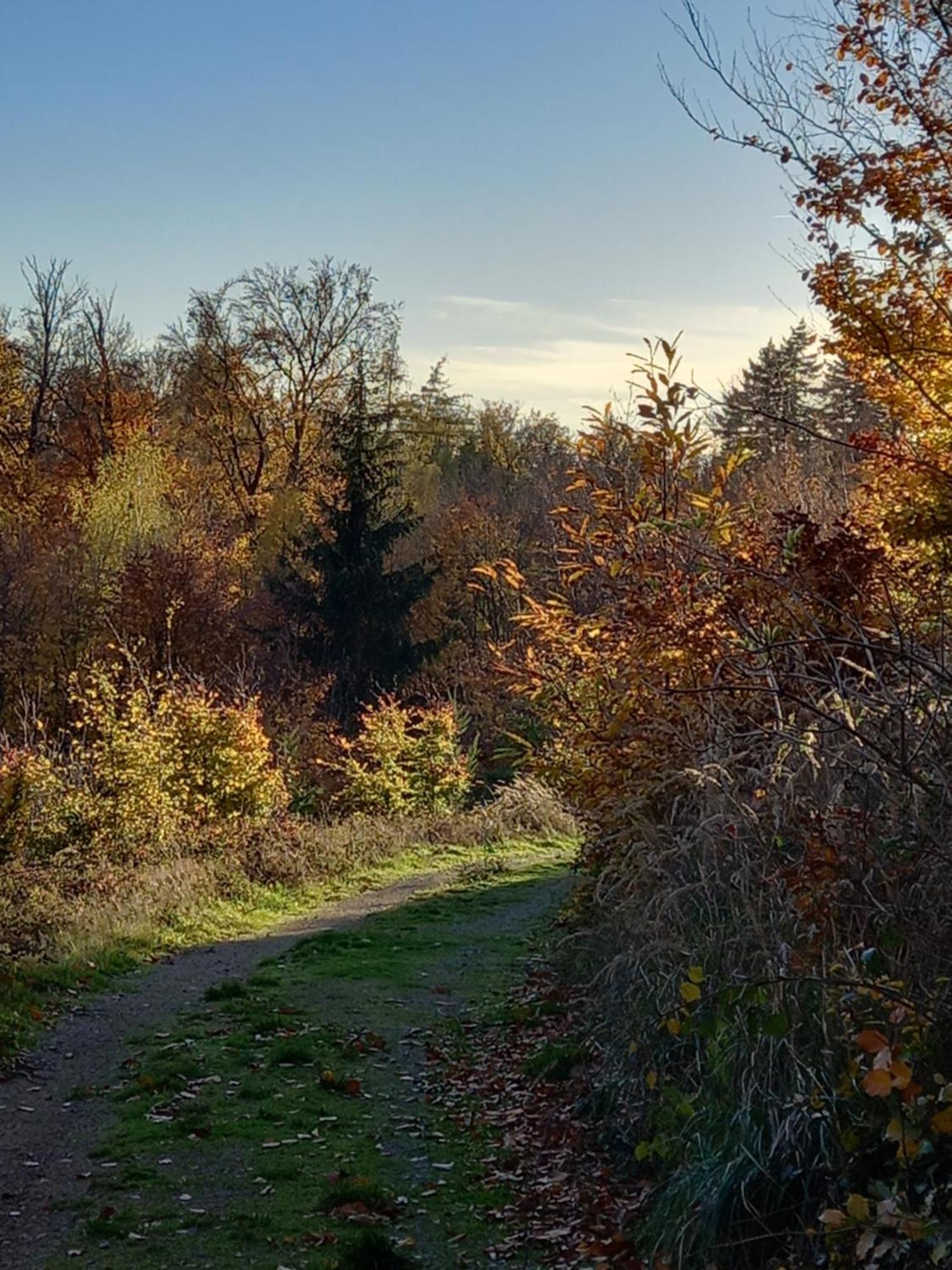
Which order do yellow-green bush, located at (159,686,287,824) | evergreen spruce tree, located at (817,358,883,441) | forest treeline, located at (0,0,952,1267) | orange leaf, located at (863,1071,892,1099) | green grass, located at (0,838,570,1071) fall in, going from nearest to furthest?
orange leaf, located at (863,1071,892,1099)
forest treeline, located at (0,0,952,1267)
green grass, located at (0,838,570,1071)
evergreen spruce tree, located at (817,358,883,441)
yellow-green bush, located at (159,686,287,824)

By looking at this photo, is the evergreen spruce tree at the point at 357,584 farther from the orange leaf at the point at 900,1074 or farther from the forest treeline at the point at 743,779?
the orange leaf at the point at 900,1074

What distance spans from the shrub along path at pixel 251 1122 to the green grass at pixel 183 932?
0.27 meters

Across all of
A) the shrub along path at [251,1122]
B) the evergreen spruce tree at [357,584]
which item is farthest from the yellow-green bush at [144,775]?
the evergreen spruce tree at [357,584]

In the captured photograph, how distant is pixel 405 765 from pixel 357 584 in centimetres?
684

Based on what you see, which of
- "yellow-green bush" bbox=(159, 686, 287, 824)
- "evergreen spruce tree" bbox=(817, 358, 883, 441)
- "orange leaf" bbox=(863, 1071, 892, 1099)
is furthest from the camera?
"yellow-green bush" bbox=(159, 686, 287, 824)

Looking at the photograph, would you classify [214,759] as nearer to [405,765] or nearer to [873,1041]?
[405,765]

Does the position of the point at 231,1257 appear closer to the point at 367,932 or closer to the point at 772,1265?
the point at 772,1265

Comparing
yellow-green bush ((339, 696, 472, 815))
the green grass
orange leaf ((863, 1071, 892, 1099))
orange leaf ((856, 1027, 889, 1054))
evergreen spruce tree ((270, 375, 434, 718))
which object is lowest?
the green grass

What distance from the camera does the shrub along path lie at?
499 cm

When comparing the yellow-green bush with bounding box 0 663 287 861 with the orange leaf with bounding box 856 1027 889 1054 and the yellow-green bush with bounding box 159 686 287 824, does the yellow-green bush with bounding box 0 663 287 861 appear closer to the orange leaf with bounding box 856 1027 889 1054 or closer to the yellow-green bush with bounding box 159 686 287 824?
the yellow-green bush with bounding box 159 686 287 824

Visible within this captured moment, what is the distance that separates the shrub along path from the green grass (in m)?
0.27

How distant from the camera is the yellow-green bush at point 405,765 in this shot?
20.9m

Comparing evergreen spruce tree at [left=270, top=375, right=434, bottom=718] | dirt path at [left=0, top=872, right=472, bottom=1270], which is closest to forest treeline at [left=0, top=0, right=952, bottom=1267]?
dirt path at [left=0, top=872, right=472, bottom=1270]

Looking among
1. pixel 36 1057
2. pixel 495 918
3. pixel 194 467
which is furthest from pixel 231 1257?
pixel 194 467
